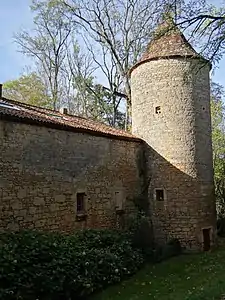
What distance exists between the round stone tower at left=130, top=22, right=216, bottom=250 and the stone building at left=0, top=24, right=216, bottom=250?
4 centimetres

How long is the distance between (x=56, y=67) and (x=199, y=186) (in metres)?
15.1

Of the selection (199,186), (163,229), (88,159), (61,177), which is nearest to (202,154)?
(199,186)

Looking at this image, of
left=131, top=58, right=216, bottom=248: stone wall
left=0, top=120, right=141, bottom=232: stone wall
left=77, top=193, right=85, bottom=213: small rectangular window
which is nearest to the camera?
left=0, top=120, right=141, bottom=232: stone wall

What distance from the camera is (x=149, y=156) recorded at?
14.3 meters

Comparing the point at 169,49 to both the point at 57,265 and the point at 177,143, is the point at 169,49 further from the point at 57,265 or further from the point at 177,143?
the point at 57,265

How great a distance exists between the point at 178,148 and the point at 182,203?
205cm

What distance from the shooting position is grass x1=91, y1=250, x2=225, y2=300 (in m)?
7.95

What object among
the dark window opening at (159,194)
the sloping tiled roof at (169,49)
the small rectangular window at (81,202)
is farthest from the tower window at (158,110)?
the small rectangular window at (81,202)

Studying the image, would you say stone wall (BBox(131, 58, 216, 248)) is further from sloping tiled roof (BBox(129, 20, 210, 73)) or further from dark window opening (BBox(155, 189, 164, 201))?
sloping tiled roof (BBox(129, 20, 210, 73))

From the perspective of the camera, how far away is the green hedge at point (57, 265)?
24.9ft

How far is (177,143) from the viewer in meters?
13.7

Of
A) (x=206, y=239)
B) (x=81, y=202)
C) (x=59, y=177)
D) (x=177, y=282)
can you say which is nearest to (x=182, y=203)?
(x=206, y=239)

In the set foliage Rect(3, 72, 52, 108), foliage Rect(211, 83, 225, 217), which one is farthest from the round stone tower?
foliage Rect(3, 72, 52, 108)

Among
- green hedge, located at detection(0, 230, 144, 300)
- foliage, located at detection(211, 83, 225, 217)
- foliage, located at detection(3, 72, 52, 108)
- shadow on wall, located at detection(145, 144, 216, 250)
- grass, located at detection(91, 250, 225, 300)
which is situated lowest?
grass, located at detection(91, 250, 225, 300)
